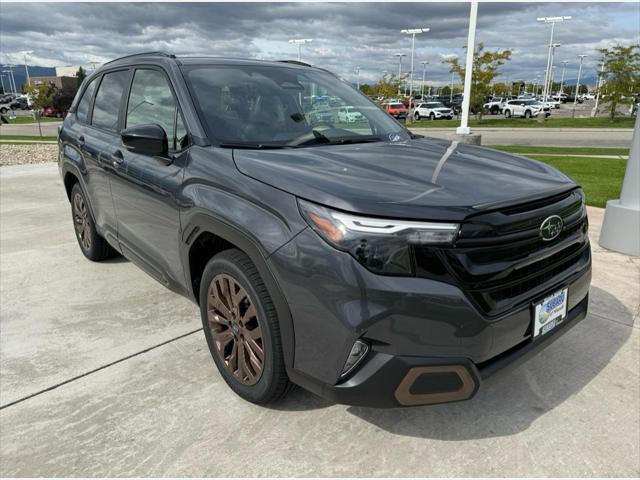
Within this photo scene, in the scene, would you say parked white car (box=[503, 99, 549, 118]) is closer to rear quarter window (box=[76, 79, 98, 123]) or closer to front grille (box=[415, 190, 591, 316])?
rear quarter window (box=[76, 79, 98, 123])

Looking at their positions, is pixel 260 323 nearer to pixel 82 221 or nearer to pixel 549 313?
pixel 549 313

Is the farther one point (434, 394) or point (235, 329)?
point (235, 329)

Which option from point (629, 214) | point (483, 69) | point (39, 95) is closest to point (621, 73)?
point (483, 69)

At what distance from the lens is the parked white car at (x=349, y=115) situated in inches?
130

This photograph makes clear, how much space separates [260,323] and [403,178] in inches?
36.1

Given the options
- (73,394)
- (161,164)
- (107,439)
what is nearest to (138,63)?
(161,164)

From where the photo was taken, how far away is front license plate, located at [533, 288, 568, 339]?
88.0 inches

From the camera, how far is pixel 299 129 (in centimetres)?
298

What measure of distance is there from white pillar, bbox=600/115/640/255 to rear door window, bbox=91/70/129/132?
184 inches

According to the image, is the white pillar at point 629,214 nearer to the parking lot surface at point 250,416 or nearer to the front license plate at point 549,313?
the parking lot surface at point 250,416

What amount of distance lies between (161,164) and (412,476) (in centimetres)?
214

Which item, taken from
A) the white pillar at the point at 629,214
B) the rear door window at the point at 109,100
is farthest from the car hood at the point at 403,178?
the white pillar at the point at 629,214

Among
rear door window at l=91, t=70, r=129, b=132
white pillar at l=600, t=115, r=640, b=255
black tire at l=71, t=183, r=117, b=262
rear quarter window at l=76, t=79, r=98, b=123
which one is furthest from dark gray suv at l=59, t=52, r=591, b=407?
white pillar at l=600, t=115, r=640, b=255

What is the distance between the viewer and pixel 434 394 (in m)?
2.01
